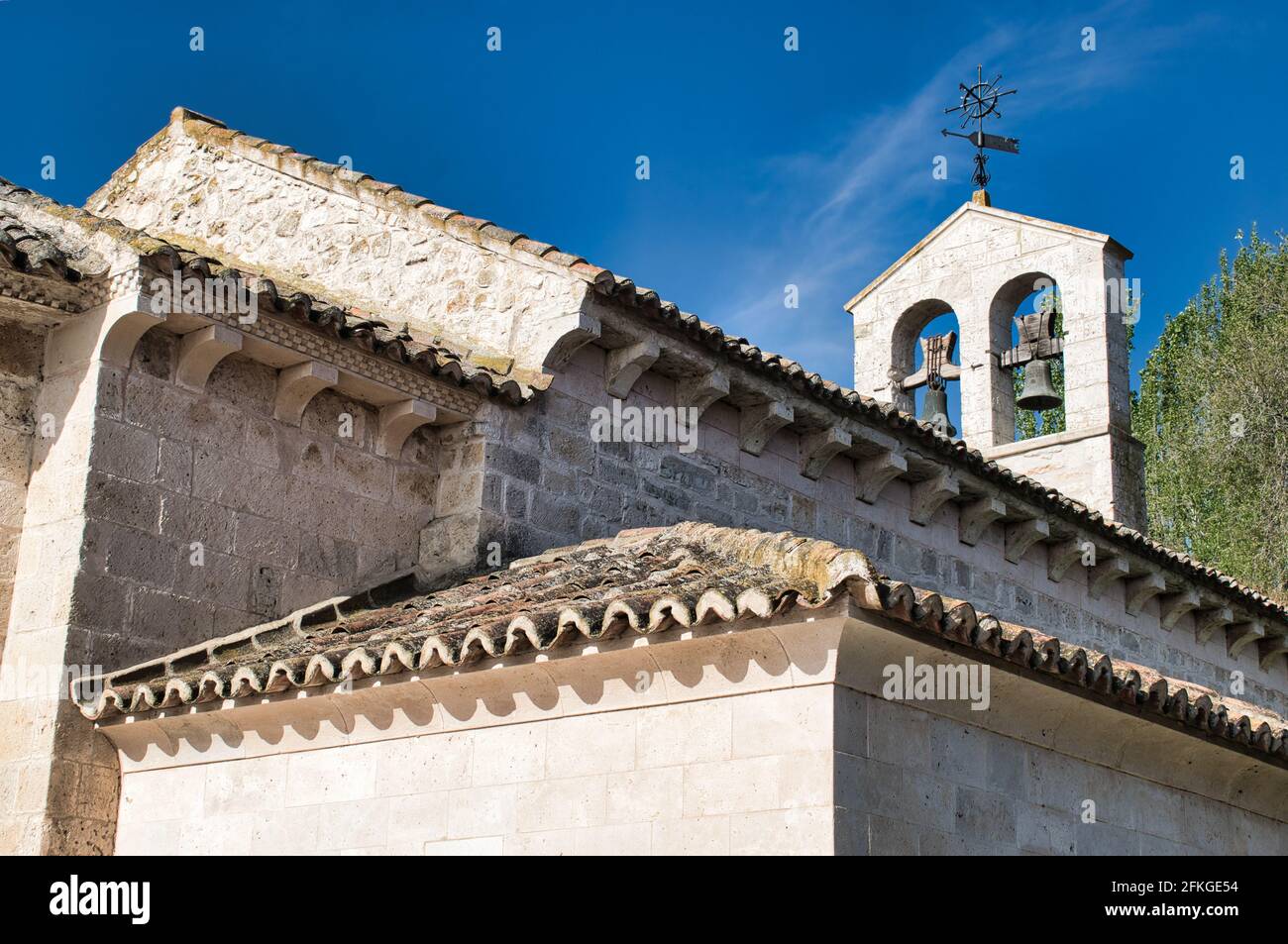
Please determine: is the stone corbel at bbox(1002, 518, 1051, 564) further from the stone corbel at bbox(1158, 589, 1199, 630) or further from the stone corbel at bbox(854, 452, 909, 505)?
the stone corbel at bbox(1158, 589, 1199, 630)

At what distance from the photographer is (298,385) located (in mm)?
8008

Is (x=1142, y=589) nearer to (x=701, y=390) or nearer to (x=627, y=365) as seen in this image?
(x=701, y=390)

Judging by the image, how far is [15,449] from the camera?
751cm

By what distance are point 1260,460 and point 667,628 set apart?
18855mm

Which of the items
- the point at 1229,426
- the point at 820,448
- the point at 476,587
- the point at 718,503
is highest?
the point at 1229,426

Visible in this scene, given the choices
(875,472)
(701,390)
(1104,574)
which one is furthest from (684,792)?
(1104,574)

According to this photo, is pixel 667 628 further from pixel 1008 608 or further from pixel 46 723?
pixel 1008 608

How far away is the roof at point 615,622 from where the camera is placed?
18.4ft

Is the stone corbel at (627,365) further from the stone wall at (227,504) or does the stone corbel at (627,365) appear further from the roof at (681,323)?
the stone wall at (227,504)

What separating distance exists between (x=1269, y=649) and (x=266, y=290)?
438 inches

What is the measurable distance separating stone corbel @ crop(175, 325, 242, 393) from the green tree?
57.6 ft

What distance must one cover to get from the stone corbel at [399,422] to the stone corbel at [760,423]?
7.63ft

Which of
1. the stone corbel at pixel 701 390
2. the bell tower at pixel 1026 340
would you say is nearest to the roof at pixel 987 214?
the bell tower at pixel 1026 340
